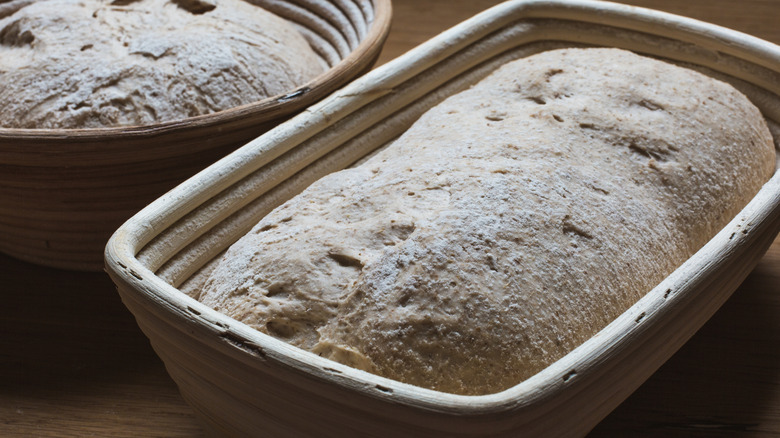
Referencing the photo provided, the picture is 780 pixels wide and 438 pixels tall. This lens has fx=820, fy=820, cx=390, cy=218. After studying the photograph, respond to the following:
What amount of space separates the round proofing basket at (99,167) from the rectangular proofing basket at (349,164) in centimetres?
8

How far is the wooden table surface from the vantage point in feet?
3.59

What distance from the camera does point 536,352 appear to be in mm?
863

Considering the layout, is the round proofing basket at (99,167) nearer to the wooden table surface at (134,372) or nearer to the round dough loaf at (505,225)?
the wooden table surface at (134,372)

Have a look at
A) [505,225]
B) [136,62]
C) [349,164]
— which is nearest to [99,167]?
[136,62]

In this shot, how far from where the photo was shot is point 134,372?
119 cm

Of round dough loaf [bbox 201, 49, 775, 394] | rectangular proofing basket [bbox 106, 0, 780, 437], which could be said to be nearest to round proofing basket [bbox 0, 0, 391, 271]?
rectangular proofing basket [bbox 106, 0, 780, 437]

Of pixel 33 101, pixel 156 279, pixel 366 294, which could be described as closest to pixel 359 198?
pixel 366 294

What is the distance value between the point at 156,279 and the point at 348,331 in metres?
0.21

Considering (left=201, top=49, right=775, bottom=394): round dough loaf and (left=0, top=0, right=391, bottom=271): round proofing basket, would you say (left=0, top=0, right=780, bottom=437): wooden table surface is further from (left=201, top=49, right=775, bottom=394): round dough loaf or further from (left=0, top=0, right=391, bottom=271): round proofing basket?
(left=201, top=49, right=775, bottom=394): round dough loaf

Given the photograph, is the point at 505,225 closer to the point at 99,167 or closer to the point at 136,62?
the point at 99,167

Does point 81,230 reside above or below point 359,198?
below

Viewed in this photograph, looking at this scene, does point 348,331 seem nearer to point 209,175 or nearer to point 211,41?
point 209,175

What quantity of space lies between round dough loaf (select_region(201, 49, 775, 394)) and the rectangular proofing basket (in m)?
0.08

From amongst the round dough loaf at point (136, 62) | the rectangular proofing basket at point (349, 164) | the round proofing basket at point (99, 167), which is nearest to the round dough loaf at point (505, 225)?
the rectangular proofing basket at point (349, 164)
